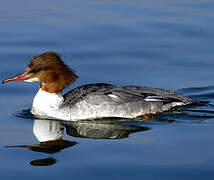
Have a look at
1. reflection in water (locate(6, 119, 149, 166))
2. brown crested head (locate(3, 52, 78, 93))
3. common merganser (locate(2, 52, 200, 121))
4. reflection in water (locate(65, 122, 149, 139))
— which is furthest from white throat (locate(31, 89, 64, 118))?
reflection in water (locate(65, 122, 149, 139))

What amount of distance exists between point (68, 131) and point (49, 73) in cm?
142

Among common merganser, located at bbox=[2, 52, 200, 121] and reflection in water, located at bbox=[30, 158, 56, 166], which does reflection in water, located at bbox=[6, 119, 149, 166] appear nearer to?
common merganser, located at bbox=[2, 52, 200, 121]

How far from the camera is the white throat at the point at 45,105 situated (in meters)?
10.7

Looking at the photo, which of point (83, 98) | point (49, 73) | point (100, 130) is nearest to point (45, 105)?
point (49, 73)

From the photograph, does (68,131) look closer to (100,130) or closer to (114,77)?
(100,130)

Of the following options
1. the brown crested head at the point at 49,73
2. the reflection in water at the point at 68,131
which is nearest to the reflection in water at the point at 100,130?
the reflection in water at the point at 68,131

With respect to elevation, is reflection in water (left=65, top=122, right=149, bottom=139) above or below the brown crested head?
below

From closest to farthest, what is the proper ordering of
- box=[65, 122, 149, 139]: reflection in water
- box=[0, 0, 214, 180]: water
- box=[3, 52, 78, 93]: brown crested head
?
box=[0, 0, 214, 180]: water
box=[65, 122, 149, 139]: reflection in water
box=[3, 52, 78, 93]: brown crested head

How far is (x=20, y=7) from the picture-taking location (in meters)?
17.5

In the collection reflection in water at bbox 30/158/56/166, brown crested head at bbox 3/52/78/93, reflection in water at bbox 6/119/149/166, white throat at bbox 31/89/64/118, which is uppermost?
brown crested head at bbox 3/52/78/93

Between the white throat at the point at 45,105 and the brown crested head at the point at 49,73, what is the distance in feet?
0.46

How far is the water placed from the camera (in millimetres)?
8102

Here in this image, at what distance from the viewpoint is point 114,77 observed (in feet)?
42.0

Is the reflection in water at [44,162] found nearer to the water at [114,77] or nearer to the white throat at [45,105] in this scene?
the water at [114,77]
